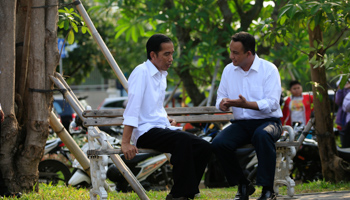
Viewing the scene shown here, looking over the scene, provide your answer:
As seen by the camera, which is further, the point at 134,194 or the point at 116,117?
the point at 134,194

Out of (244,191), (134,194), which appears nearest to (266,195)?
(244,191)

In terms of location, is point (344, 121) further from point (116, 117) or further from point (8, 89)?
point (8, 89)

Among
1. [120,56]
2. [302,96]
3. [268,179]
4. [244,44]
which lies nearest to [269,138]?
[268,179]

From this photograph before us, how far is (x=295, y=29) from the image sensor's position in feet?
22.3

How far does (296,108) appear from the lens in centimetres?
1042

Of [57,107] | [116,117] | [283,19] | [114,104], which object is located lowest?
[114,104]

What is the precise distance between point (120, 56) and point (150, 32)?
22.6 meters

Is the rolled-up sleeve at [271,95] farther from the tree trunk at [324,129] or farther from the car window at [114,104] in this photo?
the car window at [114,104]

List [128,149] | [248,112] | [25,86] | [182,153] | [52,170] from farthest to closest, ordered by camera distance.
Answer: [52,170]
[25,86]
[248,112]
[182,153]
[128,149]

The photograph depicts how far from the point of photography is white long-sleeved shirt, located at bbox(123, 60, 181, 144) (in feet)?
16.6

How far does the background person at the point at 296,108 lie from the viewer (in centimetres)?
1038

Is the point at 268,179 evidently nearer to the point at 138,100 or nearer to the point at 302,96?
the point at 138,100

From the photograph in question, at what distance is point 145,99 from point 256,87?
1.16m

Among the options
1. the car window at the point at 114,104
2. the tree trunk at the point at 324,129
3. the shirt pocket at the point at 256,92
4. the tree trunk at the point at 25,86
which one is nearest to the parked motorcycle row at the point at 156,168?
the tree trunk at the point at 324,129
